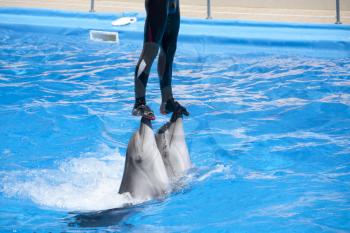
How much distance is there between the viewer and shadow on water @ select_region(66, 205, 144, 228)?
329 centimetres

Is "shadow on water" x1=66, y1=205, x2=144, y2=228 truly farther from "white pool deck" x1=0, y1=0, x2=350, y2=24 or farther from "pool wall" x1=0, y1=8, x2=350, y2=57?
"white pool deck" x1=0, y1=0, x2=350, y2=24

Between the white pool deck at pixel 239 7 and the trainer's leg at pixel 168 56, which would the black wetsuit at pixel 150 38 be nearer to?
the trainer's leg at pixel 168 56

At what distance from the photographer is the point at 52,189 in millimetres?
3947

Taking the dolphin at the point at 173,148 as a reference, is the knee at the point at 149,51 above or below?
above

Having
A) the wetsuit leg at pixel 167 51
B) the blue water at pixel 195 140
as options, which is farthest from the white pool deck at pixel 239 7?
the wetsuit leg at pixel 167 51

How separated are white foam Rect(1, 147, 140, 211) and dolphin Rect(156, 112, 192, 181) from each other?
14.6 inches

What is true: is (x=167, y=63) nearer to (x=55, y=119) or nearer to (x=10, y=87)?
(x=55, y=119)

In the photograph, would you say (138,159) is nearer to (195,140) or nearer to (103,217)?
(103,217)

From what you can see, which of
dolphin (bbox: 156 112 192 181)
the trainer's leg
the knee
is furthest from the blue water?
the knee

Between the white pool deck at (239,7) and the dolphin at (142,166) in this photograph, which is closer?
the dolphin at (142,166)

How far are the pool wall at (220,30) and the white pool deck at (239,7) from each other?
34.0 inches

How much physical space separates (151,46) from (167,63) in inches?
11.7

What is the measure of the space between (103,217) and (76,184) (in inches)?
29.5

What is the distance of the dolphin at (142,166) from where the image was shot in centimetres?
351
